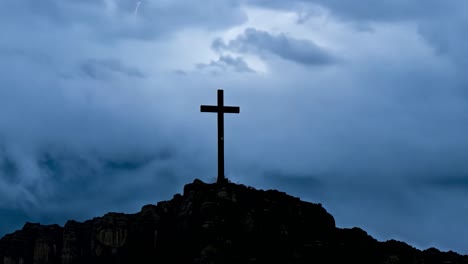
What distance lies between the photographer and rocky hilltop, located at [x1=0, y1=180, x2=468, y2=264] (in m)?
55.4

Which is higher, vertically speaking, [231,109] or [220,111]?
Answer: [231,109]

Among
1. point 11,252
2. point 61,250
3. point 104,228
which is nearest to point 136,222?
point 104,228

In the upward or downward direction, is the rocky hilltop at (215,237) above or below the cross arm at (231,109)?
below

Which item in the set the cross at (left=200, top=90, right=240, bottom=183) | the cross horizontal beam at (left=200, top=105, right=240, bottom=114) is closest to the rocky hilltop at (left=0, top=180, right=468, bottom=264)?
the cross at (left=200, top=90, right=240, bottom=183)

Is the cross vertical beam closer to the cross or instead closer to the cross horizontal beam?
the cross

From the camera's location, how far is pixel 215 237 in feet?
179

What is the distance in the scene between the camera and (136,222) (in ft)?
198

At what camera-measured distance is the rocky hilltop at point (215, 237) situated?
55406mm

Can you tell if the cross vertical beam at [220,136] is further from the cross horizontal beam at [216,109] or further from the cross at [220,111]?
the cross horizontal beam at [216,109]

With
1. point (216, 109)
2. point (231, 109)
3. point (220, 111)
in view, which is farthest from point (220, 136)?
point (231, 109)

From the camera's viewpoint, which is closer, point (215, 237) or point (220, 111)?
point (215, 237)

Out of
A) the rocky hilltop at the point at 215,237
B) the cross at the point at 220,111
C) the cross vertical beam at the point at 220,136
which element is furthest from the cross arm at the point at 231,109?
the rocky hilltop at the point at 215,237

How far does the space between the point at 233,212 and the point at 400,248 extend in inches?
523

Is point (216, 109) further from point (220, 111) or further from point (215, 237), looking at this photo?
point (215, 237)
